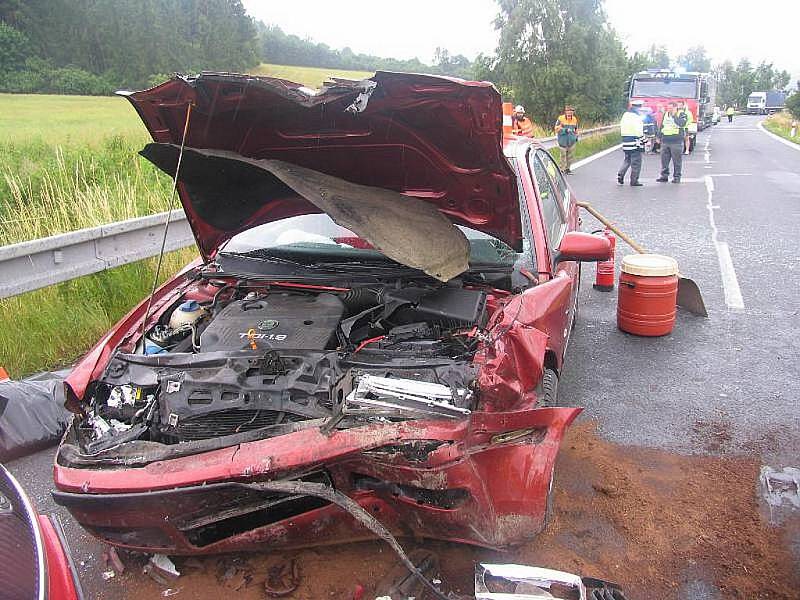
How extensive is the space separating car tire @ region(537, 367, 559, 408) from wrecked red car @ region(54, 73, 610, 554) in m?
0.02

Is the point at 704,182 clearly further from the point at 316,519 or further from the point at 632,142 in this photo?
the point at 316,519

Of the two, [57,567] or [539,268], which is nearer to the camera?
[57,567]

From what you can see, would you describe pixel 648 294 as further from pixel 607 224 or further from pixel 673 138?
pixel 673 138

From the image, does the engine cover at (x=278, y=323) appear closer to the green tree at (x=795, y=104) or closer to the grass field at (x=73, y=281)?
the grass field at (x=73, y=281)

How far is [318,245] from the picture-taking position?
3783 millimetres

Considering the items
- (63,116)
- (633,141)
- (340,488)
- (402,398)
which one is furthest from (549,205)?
(63,116)

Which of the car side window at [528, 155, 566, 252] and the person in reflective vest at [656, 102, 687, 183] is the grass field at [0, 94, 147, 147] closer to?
the person in reflective vest at [656, 102, 687, 183]

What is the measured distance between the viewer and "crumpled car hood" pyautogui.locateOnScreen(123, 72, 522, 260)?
2627 mm

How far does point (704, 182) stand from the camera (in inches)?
563

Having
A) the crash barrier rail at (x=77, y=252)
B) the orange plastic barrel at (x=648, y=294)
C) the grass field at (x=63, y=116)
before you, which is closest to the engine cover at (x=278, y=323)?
the crash barrier rail at (x=77, y=252)

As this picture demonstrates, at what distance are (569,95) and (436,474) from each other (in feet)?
81.7

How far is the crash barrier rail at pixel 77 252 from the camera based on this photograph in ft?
13.9

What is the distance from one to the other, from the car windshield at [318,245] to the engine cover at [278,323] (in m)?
0.37

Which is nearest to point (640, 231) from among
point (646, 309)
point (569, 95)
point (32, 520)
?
point (646, 309)
